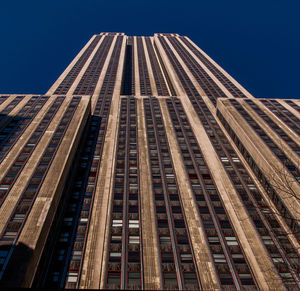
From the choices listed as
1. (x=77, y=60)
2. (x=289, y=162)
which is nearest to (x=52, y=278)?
(x=289, y=162)

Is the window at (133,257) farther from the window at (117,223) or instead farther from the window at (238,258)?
the window at (238,258)

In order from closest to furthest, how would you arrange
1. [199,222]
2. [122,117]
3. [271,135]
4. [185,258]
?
[185,258] < [199,222] < [271,135] < [122,117]

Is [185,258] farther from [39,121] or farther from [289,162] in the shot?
[39,121]

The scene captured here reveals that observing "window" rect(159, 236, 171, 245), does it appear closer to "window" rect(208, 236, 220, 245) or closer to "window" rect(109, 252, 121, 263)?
"window" rect(208, 236, 220, 245)

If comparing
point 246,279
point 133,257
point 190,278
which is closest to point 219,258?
point 246,279

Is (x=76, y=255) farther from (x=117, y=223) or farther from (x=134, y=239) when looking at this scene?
(x=134, y=239)

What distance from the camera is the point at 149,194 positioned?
2076 inches

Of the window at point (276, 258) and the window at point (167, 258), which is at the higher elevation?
the window at point (167, 258)

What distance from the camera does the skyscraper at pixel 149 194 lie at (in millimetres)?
37688

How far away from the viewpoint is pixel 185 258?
40.5 metres

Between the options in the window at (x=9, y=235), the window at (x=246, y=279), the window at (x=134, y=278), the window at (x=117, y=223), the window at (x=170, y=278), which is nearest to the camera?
the window at (x=9, y=235)

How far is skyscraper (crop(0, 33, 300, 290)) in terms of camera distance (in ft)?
124

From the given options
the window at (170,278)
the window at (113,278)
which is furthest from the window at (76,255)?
the window at (170,278)

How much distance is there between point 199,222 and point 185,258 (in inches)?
307
